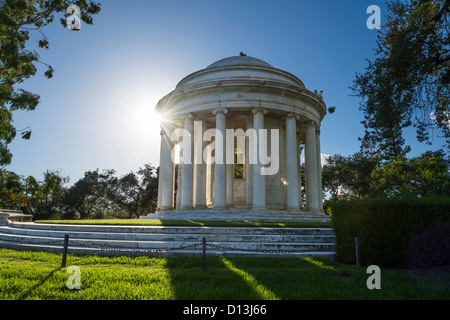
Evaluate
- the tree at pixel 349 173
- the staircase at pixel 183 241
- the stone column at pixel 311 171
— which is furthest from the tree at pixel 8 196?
the tree at pixel 349 173

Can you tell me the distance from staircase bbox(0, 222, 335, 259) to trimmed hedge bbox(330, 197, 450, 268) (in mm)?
1770

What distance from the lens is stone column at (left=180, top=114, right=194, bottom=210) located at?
26453mm

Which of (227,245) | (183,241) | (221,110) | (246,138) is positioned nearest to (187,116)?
(221,110)

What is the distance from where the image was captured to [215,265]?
977 cm

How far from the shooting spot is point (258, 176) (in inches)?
967

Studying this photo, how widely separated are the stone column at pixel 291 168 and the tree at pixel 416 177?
38.8ft

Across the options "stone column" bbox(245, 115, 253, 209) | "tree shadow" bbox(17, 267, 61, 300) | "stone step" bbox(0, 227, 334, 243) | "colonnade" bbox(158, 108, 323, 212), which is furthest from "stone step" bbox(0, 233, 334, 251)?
"stone column" bbox(245, 115, 253, 209)

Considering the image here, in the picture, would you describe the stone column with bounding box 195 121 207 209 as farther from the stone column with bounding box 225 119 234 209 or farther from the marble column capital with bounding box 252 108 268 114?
the marble column capital with bounding box 252 108 268 114

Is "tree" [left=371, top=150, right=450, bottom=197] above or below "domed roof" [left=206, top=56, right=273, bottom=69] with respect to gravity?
below

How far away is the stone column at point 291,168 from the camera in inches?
996
